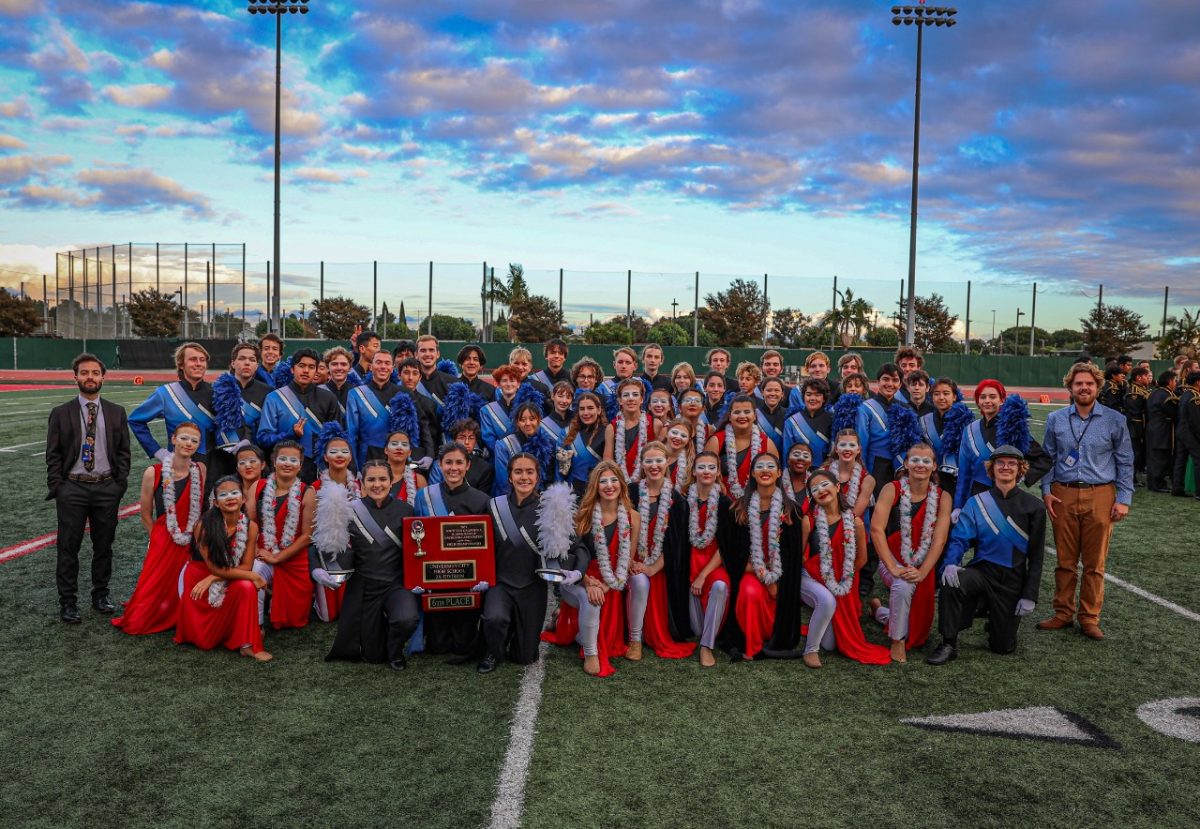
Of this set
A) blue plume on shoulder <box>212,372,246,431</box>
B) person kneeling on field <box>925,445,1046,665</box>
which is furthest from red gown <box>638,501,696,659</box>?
blue plume on shoulder <box>212,372,246,431</box>

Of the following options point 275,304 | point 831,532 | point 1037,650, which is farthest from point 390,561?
point 275,304

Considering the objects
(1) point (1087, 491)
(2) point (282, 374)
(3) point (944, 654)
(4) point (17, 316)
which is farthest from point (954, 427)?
(4) point (17, 316)

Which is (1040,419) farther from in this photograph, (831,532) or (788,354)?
(831,532)

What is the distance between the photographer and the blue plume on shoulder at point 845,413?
240 inches

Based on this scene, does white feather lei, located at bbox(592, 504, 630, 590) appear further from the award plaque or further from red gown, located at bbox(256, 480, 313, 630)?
red gown, located at bbox(256, 480, 313, 630)

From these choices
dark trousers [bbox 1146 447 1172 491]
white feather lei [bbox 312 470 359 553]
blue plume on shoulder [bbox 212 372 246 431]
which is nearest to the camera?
white feather lei [bbox 312 470 359 553]

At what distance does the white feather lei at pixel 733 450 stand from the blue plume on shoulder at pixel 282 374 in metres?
3.68

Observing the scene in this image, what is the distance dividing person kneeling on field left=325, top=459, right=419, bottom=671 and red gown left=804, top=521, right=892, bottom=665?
2.52 metres

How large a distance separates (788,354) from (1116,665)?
30300 mm

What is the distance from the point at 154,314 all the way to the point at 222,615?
3832cm

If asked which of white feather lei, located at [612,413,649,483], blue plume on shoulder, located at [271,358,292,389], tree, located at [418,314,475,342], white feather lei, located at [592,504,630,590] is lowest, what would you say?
white feather lei, located at [592,504,630,590]

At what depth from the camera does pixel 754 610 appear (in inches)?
196

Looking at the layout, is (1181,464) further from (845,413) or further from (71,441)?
(71,441)

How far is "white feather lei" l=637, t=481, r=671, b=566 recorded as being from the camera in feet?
16.6
